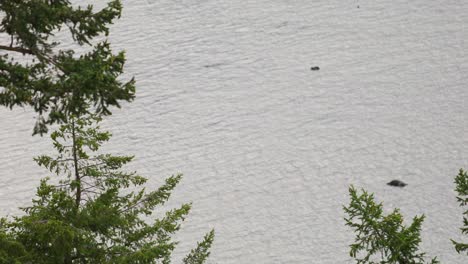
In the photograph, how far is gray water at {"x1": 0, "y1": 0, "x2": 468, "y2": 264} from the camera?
46.9 feet

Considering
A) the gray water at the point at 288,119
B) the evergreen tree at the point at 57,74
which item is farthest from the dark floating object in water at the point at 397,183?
the evergreen tree at the point at 57,74

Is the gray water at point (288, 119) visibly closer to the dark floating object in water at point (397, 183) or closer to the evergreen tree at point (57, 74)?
the dark floating object in water at point (397, 183)

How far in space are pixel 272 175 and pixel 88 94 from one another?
10.3m

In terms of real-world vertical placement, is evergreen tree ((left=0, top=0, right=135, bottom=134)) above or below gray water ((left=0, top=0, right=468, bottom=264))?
above

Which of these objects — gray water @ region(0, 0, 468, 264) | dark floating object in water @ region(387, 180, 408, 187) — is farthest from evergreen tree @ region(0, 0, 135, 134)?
dark floating object in water @ region(387, 180, 408, 187)

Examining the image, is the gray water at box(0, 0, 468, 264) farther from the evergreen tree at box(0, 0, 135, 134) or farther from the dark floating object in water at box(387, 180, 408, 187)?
the evergreen tree at box(0, 0, 135, 134)

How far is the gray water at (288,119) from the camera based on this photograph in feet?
46.9

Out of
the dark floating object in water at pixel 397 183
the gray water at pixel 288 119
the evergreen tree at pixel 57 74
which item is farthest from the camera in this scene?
the dark floating object in water at pixel 397 183

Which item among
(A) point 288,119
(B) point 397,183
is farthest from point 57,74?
(A) point 288,119

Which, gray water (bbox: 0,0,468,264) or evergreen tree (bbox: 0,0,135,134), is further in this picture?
gray water (bbox: 0,0,468,264)

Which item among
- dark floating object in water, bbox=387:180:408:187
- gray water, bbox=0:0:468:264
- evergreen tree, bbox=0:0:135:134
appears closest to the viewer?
evergreen tree, bbox=0:0:135:134

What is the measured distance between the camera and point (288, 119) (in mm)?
18141

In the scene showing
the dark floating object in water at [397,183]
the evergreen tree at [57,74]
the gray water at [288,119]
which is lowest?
the dark floating object in water at [397,183]

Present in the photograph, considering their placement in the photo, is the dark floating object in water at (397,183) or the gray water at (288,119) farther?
the dark floating object in water at (397,183)
